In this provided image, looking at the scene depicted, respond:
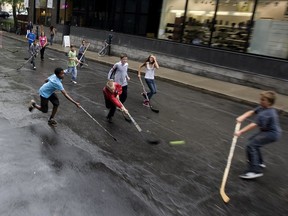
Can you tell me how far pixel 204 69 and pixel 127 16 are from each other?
27.5 feet

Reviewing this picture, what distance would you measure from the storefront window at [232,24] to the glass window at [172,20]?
2.53 m

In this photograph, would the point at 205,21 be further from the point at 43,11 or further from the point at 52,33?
the point at 43,11

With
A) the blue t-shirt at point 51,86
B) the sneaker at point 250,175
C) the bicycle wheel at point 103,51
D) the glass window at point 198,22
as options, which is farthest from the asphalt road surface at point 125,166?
the bicycle wheel at point 103,51

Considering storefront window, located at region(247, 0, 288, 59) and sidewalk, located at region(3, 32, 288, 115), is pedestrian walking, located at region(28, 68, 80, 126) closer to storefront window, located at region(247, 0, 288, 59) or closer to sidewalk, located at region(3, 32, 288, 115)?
sidewalk, located at region(3, 32, 288, 115)

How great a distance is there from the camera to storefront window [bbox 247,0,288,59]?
559 inches

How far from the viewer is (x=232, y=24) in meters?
16.2

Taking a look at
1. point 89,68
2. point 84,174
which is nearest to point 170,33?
point 89,68

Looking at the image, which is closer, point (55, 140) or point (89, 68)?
point (55, 140)

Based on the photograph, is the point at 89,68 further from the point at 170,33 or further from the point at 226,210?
the point at 226,210

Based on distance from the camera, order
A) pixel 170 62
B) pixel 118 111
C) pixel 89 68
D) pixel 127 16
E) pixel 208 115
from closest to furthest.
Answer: pixel 118 111 → pixel 208 115 → pixel 89 68 → pixel 170 62 → pixel 127 16

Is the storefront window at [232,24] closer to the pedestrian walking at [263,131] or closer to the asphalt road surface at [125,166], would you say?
the asphalt road surface at [125,166]

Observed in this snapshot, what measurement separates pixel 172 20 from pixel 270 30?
639 centimetres

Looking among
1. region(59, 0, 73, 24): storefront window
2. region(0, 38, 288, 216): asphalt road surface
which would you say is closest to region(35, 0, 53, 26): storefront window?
region(59, 0, 73, 24): storefront window

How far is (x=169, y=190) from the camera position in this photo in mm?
5246
